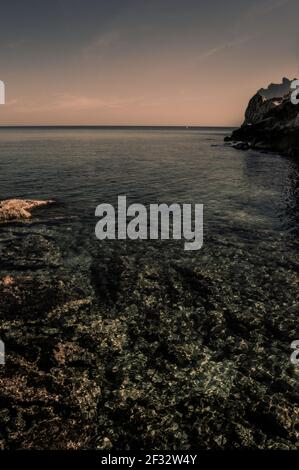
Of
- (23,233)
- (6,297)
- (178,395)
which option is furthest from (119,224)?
(178,395)

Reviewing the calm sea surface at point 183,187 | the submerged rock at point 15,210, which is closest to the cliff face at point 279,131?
the calm sea surface at point 183,187

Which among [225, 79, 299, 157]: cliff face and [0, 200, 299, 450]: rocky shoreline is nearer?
[0, 200, 299, 450]: rocky shoreline

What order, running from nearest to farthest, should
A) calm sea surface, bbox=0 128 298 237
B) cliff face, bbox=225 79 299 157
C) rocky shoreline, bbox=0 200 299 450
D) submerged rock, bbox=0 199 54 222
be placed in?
rocky shoreline, bbox=0 200 299 450
submerged rock, bbox=0 199 54 222
calm sea surface, bbox=0 128 298 237
cliff face, bbox=225 79 299 157

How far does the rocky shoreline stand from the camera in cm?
933

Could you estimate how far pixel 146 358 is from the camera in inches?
474

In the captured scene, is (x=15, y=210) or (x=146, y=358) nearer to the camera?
(x=146, y=358)

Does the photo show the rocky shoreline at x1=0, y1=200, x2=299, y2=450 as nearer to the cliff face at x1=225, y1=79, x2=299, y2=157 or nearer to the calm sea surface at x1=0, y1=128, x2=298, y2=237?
the calm sea surface at x1=0, y1=128, x2=298, y2=237

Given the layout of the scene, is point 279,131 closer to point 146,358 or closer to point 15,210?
point 15,210

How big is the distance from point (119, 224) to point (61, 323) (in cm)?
1430

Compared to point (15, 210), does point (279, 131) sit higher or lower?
higher

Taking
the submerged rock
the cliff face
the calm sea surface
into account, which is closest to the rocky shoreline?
the submerged rock

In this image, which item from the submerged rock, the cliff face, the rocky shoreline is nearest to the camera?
the rocky shoreline

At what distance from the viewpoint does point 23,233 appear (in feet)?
80.4

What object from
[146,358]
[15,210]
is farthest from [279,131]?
[146,358]
